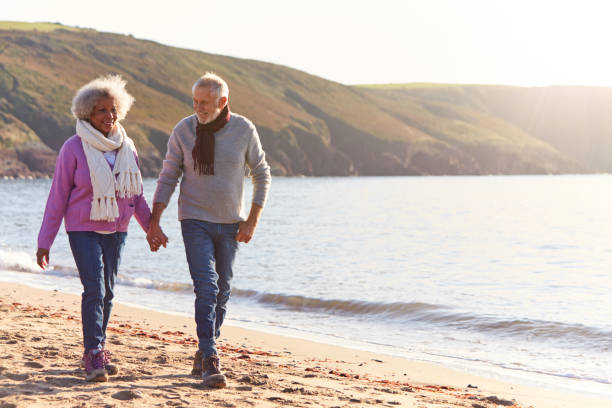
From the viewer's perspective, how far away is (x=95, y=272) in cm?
547

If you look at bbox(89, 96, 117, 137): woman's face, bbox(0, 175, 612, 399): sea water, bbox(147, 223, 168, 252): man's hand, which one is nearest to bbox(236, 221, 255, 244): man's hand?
bbox(147, 223, 168, 252): man's hand

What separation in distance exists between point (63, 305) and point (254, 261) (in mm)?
9744

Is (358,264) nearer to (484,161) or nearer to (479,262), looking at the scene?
(479,262)

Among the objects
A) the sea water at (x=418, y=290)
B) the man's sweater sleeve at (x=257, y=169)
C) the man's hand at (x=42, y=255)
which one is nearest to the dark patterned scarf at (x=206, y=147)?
the man's sweater sleeve at (x=257, y=169)

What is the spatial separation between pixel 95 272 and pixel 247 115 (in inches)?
5888

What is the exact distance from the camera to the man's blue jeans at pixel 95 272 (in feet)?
17.9

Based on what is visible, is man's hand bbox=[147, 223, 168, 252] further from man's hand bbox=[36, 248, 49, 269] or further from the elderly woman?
man's hand bbox=[36, 248, 49, 269]

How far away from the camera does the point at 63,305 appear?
469 inches

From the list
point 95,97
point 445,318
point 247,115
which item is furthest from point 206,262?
point 247,115

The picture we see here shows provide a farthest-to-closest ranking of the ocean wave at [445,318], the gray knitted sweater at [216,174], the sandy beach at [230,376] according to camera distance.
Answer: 1. the ocean wave at [445,318]
2. the gray knitted sweater at [216,174]
3. the sandy beach at [230,376]

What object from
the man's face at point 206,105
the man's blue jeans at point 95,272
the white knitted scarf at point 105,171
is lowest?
the man's blue jeans at point 95,272

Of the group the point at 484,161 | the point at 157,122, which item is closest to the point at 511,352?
the point at 157,122

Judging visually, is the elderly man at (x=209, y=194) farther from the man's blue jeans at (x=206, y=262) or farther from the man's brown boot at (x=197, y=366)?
the man's brown boot at (x=197, y=366)

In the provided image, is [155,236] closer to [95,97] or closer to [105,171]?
[105,171]
